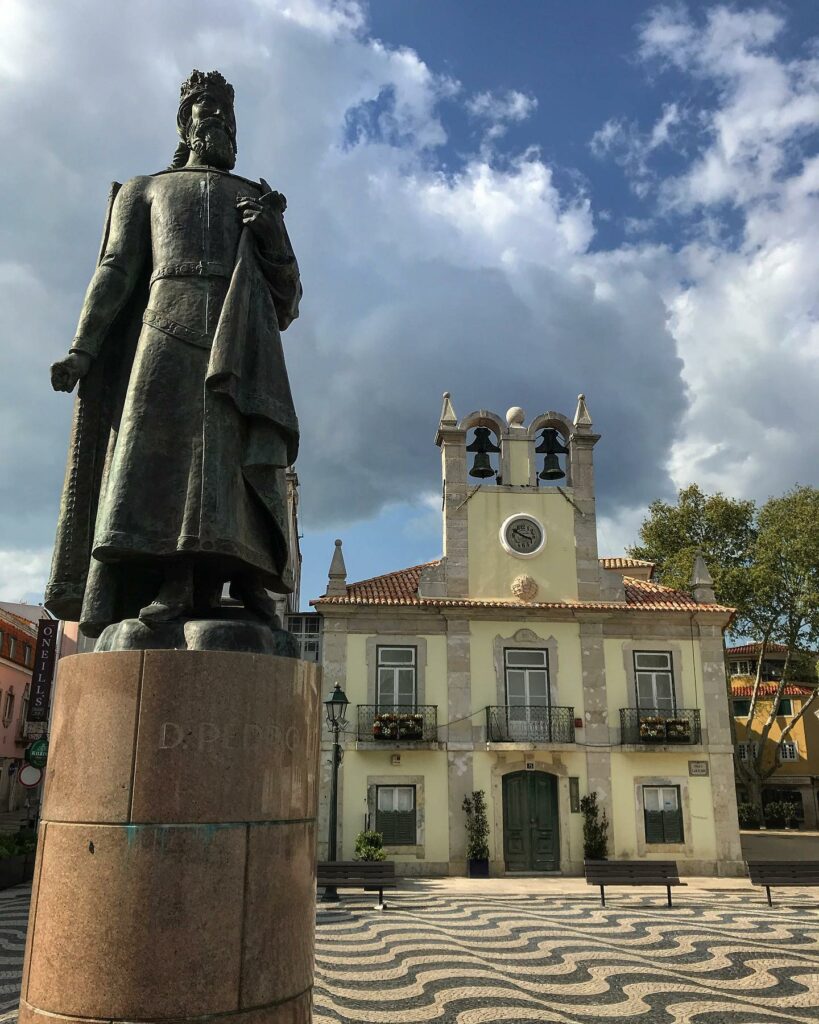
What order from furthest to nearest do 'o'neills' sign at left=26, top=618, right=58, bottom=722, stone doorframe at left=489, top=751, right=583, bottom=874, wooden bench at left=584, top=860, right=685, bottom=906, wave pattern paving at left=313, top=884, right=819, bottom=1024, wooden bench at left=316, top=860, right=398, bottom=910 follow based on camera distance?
'o'neills' sign at left=26, top=618, right=58, bottom=722 → stone doorframe at left=489, top=751, right=583, bottom=874 → wooden bench at left=584, top=860, right=685, bottom=906 → wooden bench at left=316, top=860, right=398, bottom=910 → wave pattern paving at left=313, top=884, right=819, bottom=1024

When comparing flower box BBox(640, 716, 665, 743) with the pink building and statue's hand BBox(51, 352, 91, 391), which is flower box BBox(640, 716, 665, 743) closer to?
statue's hand BBox(51, 352, 91, 391)

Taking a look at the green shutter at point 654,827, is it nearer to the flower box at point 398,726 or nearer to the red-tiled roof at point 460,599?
the red-tiled roof at point 460,599

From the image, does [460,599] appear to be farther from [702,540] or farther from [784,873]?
[702,540]

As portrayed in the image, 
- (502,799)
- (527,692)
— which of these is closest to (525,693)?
(527,692)

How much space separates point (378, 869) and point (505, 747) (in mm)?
6470

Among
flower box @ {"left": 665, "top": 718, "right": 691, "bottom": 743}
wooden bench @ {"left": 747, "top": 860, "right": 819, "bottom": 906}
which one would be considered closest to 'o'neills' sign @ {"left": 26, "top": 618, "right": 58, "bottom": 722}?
flower box @ {"left": 665, "top": 718, "right": 691, "bottom": 743}

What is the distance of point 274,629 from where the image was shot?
3643 mm

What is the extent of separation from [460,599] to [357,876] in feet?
26.7

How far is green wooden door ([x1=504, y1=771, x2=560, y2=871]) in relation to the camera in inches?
715

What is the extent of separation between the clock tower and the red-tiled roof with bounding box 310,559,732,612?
32cm

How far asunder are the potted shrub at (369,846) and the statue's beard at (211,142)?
14313 mm

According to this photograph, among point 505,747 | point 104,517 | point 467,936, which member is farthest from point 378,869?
point 104,517

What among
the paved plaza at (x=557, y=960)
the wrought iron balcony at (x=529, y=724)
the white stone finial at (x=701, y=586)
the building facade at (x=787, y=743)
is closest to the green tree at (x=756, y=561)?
the building facade at (x=787, y=743)

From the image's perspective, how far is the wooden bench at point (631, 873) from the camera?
12375 mm
